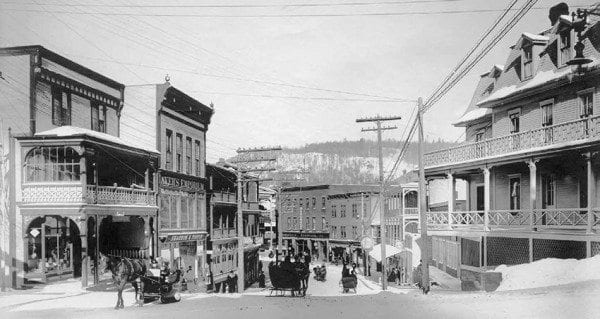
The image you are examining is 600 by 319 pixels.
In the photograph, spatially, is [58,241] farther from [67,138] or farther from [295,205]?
[295,205]

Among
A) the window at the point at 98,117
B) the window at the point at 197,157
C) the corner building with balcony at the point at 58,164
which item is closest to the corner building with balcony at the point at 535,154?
Result: the window at the point at 197,157

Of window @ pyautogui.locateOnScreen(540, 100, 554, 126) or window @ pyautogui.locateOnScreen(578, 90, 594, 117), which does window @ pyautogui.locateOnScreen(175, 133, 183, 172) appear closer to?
window @ pyautogui.locateOnScreen(540, 100, 554, 126)

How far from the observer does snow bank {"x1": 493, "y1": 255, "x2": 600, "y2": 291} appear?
43.6ft

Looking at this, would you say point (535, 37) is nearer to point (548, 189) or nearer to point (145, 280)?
point (548, 189)

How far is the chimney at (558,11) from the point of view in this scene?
13137 mm

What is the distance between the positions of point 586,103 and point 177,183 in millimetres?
13079

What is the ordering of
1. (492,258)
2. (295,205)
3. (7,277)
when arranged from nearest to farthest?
1. (7,277)
2. (492,258)
3. (295,205)

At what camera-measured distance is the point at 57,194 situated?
1510 centimetres

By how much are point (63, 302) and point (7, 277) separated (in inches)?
57.5

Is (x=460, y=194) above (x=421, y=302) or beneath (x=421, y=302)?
above

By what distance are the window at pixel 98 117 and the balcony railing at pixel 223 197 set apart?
997 centimetres

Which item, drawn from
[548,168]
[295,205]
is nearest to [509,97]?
[548,168]

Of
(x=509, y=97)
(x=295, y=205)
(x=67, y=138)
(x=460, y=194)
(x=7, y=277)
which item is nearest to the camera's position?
(x=7, y=277)

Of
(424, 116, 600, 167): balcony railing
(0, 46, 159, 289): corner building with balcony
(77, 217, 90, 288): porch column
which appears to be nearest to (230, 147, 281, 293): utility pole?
(0, 46, 159, 289): corner building with balcony
